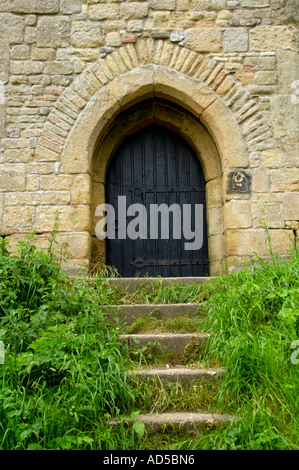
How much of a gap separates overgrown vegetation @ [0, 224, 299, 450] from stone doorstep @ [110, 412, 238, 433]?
0.05m

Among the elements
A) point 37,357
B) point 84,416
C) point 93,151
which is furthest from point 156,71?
point 84,416

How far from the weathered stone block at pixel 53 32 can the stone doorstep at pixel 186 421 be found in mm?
3782

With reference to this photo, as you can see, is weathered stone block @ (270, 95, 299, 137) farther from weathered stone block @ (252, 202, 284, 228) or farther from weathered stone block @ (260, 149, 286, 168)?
weathered stone block @ (252, 202, 284, 228)

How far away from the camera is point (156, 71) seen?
4.21m

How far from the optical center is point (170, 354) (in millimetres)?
2773

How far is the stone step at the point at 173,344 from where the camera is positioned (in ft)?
9.05

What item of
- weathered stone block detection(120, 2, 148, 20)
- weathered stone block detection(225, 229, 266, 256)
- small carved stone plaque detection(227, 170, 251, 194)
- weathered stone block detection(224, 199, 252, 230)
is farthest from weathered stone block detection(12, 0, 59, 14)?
weathered stone block detection(225, 229, 266, 256)

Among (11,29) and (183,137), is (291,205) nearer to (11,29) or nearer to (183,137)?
(183,137)

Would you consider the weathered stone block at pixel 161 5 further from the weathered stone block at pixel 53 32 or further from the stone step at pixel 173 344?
the stone step at pixel 173 344

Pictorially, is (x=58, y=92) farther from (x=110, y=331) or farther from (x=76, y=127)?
(x=110, y=331)

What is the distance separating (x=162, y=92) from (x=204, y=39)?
71 centimetres

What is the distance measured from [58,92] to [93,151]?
71 centimetres
